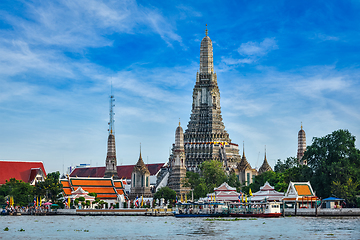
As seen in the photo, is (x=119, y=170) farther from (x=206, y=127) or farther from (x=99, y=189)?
(x=99, y=189)

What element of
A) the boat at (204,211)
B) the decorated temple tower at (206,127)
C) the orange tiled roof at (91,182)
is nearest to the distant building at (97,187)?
the orange tiled roof at (91,182)

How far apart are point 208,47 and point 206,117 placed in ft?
52.6

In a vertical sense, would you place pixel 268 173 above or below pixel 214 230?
above

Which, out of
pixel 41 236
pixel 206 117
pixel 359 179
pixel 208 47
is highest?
pixel 208 47

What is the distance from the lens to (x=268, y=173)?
10181cm

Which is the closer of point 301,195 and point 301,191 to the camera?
point 301,195

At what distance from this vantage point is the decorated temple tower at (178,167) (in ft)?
374

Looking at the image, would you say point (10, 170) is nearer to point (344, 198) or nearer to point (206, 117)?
point (206, 117)

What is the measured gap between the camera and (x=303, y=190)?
7931 centimetres

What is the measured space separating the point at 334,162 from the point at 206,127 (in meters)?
53.0

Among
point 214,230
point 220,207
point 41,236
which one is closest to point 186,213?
point 220,207

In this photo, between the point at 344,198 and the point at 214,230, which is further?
the point at 344,198

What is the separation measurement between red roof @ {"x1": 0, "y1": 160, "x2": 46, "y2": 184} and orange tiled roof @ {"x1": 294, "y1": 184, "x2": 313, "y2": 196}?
7404 cm

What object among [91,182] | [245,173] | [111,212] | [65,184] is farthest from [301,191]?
[65,184]
